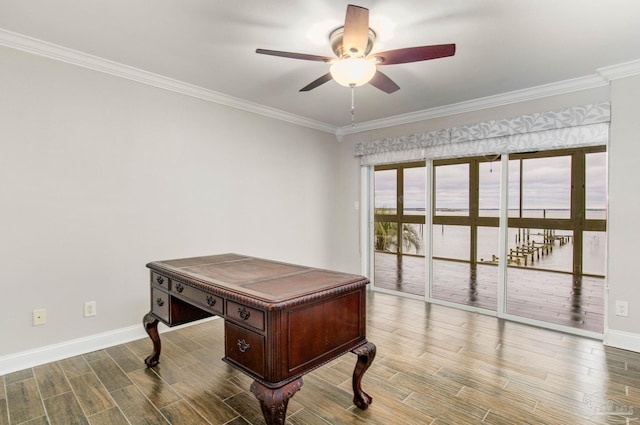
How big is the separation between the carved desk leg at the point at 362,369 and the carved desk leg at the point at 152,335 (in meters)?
1.52

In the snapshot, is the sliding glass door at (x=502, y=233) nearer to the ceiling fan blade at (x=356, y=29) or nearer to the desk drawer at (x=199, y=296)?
the ceiling fan blade at (x=356, y=29)

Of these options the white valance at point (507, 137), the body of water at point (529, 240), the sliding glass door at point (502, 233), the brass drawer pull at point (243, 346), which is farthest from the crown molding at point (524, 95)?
the brass drawer pull at point (243, 346)

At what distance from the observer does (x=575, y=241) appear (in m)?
3.47

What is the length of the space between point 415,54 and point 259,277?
1.67 metres

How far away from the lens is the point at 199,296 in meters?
1.92

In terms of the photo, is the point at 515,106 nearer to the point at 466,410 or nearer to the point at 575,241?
the point at 575,241

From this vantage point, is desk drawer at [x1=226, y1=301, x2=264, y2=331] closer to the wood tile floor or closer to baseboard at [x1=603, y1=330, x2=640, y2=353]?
the wood tile floor

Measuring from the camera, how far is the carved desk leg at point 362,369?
1.91 m

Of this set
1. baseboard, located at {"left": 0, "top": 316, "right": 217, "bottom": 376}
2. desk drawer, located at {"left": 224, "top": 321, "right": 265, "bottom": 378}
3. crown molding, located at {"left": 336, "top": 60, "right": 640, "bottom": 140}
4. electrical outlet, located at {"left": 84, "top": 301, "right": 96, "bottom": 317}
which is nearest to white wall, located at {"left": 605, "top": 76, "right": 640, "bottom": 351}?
crown molding, located at {"left": 336, "top": 60, "right": 640, "bottom": 140}

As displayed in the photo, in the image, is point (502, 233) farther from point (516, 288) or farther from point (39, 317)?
point (39, 317)

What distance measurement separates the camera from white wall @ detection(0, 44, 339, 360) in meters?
2.43

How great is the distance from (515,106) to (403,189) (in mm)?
1685

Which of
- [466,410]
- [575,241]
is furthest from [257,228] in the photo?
[575,241]

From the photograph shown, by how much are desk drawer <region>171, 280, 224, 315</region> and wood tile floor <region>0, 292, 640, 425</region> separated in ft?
2.17
